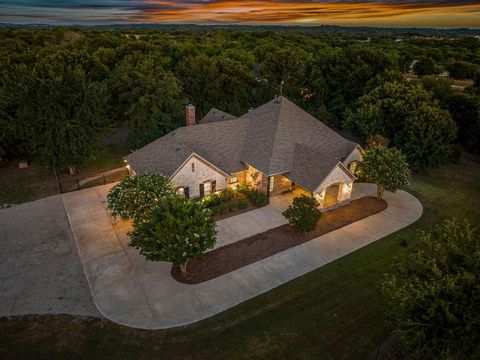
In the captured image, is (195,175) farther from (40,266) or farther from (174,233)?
(40,266)

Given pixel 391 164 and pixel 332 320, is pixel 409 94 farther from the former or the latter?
pixel 332 320

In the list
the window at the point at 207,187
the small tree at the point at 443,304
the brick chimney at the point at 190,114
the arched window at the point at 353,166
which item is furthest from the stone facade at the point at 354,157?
the small tree at the point at 443,304

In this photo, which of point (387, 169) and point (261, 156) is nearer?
point (387, 169)

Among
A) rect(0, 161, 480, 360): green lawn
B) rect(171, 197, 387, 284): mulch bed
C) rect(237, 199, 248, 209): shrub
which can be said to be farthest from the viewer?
rect(237, 199, 248, 209): shrub

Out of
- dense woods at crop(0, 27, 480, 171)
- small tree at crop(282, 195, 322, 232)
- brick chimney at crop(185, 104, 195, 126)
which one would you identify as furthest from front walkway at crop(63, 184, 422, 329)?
brick chimney at crop(185, 104, 195, 126)

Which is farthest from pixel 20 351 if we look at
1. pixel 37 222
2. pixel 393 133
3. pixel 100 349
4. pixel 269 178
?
pixel 393 133

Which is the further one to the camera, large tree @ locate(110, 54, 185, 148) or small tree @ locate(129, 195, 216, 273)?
large tree @ locate(110, 54, 185, 148)

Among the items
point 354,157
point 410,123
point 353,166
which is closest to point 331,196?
point 353,166

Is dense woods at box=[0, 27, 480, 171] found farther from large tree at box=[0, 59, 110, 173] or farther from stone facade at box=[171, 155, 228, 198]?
stone facade at box=[171, 155, 228, 198]
